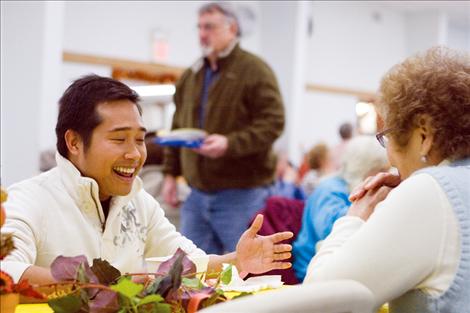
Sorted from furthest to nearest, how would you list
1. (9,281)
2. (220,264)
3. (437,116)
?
(220,264) → (437,116) → (9,281)

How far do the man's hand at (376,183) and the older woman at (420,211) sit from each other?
0.05m

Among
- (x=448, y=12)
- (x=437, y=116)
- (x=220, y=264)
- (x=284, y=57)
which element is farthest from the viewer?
(x=448, y=12)

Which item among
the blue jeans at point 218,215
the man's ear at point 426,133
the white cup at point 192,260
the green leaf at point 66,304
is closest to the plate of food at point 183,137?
the blue jeans at point 218,215

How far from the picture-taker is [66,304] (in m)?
1.18

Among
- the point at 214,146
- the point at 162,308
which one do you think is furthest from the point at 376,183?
the point at 214,146

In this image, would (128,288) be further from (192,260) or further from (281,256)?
(281,256)

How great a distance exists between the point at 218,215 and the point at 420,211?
61.9 inches

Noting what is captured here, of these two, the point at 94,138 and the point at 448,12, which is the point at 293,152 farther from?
the point at 94,138

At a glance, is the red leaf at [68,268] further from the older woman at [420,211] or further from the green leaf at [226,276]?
the older woman at [420,211]

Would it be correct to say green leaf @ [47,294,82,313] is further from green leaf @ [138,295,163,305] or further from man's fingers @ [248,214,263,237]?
man's fingers @ [248,214,263,237]

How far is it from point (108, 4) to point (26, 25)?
398mm

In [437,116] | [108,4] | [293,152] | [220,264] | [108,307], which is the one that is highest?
[108,4]

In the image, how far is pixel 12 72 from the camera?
9.53 feet

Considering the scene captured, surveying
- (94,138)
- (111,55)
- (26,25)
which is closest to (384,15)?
(111,55)
